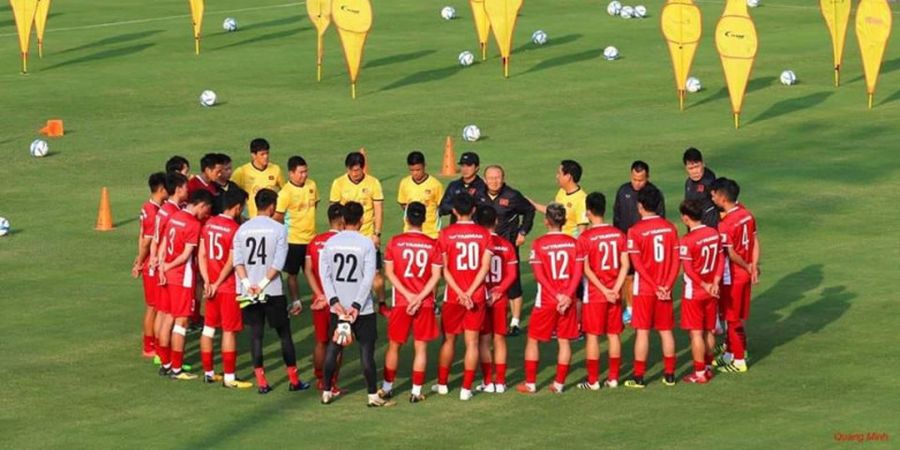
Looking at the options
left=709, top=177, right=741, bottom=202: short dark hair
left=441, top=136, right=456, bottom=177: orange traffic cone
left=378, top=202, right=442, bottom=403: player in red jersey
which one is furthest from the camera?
left=441, top=136, right=456, bottom=177: orange traffic cone

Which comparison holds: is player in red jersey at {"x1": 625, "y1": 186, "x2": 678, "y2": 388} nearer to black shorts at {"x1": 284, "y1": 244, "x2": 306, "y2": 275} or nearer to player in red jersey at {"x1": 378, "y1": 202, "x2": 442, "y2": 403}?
player in red jersey at {"x1": 378, "y1": 202, "x2": 442, "y2": 403}

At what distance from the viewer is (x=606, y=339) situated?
72.9ft

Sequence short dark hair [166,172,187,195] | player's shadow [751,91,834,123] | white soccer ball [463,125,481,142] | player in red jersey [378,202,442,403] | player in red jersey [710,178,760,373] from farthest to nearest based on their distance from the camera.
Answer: player's shadow [751,91,834,123], white soccer ball [463,125,481,142], short dark hair [166,172,187,195], player in red jersey [710,178,760,373], player in red jersey [378,202,442,403]

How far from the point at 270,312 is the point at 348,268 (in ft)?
4.29

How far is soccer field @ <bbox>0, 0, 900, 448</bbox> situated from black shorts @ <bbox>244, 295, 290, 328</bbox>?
78 centimetres

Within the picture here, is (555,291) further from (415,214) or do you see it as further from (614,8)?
(614,8)

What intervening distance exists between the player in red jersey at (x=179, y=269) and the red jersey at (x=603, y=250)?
4.36 metres

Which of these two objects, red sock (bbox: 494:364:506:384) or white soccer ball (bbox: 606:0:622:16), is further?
white soccer ball (bbox: 606:0:622:16)

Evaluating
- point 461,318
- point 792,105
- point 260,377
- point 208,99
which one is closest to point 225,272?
point 260,377

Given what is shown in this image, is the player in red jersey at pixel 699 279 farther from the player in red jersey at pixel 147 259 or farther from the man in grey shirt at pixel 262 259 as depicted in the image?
the player in red jersey at pixel 147 259

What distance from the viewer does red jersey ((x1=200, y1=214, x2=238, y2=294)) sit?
2011 cm

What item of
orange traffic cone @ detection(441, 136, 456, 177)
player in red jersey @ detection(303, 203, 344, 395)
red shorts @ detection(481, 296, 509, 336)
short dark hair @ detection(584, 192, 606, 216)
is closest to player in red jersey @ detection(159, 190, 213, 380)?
player in red jersey @ detection(303, 203, 344, 395)

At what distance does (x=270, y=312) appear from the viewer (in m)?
20.1

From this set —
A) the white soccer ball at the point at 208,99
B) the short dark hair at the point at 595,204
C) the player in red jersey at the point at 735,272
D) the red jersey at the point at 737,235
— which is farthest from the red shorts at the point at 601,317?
the white soccer ball at the point at 208,99
